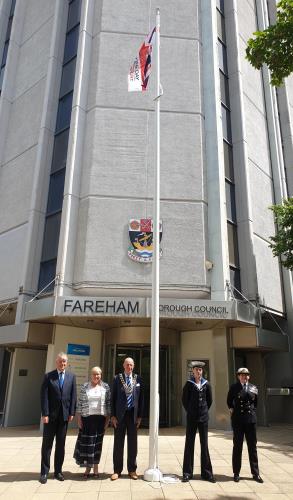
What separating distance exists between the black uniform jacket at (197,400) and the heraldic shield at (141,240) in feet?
24.7

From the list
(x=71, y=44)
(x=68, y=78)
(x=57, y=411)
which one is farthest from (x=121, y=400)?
Answer: (x=71, y=44)

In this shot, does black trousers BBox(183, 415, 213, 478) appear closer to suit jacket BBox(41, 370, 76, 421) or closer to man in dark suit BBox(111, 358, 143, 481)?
man in dark suit BBox(111, 358, 143, 481)

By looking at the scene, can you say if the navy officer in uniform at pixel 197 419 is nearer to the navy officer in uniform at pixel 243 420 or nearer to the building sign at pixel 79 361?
the navy officer in uniform at pixel 243 420

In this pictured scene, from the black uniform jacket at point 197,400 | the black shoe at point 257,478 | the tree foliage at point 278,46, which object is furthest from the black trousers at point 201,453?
the tree foliage at point 278,46

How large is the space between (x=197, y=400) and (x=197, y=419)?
302 mm

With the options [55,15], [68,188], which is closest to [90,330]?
[68,188]

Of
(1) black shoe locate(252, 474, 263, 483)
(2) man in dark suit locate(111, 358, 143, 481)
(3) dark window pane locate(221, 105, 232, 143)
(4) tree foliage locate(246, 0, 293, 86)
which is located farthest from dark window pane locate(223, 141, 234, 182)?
(1) black shoe locate(252, 474, 263, 483)

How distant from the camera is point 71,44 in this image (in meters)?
19.3

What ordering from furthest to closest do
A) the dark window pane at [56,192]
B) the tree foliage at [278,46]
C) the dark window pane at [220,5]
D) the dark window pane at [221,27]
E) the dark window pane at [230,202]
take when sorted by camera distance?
the dark window pane at [220,5] → the dark window pane at [221,27] → the dark window pane at [230,202] → the dark window pane at [56,192] → the tree foliage at [278,46]

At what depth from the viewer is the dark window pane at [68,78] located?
18422mm

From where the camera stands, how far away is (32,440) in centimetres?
1189

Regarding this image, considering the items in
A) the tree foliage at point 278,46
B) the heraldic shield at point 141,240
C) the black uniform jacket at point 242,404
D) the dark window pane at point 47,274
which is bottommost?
the black uniform jacket at point 242,404

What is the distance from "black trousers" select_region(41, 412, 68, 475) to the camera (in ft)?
21.9

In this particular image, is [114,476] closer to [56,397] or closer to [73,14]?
[56,397]
